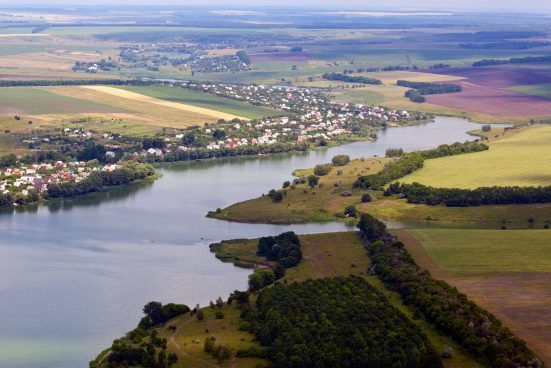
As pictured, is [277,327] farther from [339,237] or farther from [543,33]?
[543,33]

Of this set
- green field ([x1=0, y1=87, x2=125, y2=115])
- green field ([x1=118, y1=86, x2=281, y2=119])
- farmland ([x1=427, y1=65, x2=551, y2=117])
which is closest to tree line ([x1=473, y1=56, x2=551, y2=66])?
farmland ([x1=427, y1=65, x2=551, y2=117])

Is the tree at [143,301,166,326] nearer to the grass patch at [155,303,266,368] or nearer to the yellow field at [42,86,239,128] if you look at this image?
the grass patch at [155,303,266,368]

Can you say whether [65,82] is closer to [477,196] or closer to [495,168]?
[495,168]

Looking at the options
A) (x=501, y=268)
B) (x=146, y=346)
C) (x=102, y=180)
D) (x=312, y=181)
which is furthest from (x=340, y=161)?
(x=146, y=346)

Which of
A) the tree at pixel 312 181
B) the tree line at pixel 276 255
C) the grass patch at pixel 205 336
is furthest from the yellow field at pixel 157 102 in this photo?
the grass patch at pixel 205 336

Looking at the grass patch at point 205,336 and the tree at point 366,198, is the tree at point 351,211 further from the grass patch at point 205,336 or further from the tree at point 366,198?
the grass patch at point 205,336

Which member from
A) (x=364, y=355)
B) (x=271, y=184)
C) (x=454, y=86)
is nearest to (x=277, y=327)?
(x=364, y=355)
